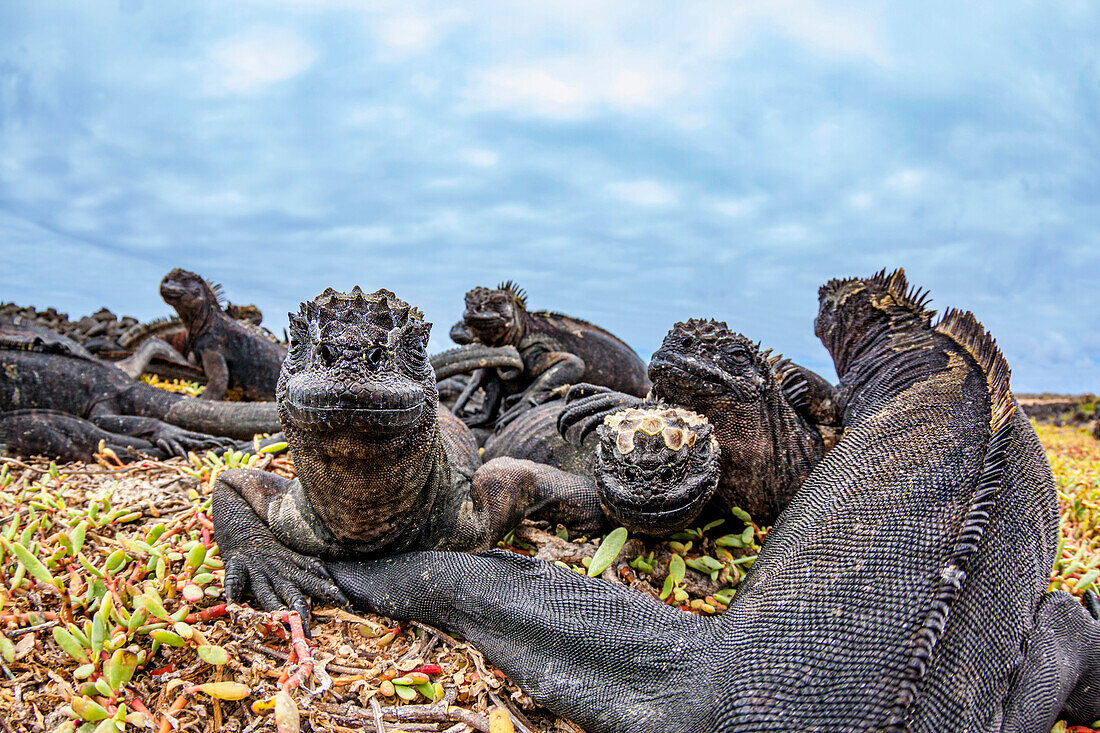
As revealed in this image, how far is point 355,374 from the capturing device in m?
2.26

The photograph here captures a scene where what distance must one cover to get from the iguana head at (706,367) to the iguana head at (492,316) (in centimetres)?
324

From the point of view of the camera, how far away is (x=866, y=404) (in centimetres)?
321

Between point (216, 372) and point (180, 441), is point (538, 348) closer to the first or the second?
point (180, 441)

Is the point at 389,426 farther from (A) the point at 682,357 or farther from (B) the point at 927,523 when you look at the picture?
(B) the point at 927,523

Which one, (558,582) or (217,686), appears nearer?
(217,686)

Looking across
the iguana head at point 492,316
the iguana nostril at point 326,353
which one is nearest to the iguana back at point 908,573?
the iguana nostril at point 326,353

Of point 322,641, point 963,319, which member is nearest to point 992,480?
point 963,319

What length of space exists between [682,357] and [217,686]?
7.34 ft

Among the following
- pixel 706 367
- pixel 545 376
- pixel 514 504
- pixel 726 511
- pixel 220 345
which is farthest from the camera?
pixel 220 345

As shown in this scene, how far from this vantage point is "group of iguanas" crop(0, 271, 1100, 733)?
1994mm

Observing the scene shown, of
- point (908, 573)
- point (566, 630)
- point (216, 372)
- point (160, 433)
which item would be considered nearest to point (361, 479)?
point (566, 630)

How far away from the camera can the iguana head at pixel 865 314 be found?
3518 millimetres

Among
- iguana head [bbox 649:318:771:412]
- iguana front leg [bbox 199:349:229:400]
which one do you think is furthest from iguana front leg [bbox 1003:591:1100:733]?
iguana front leg [bbox 199:349:229:400]

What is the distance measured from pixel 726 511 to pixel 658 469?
2.44ft
